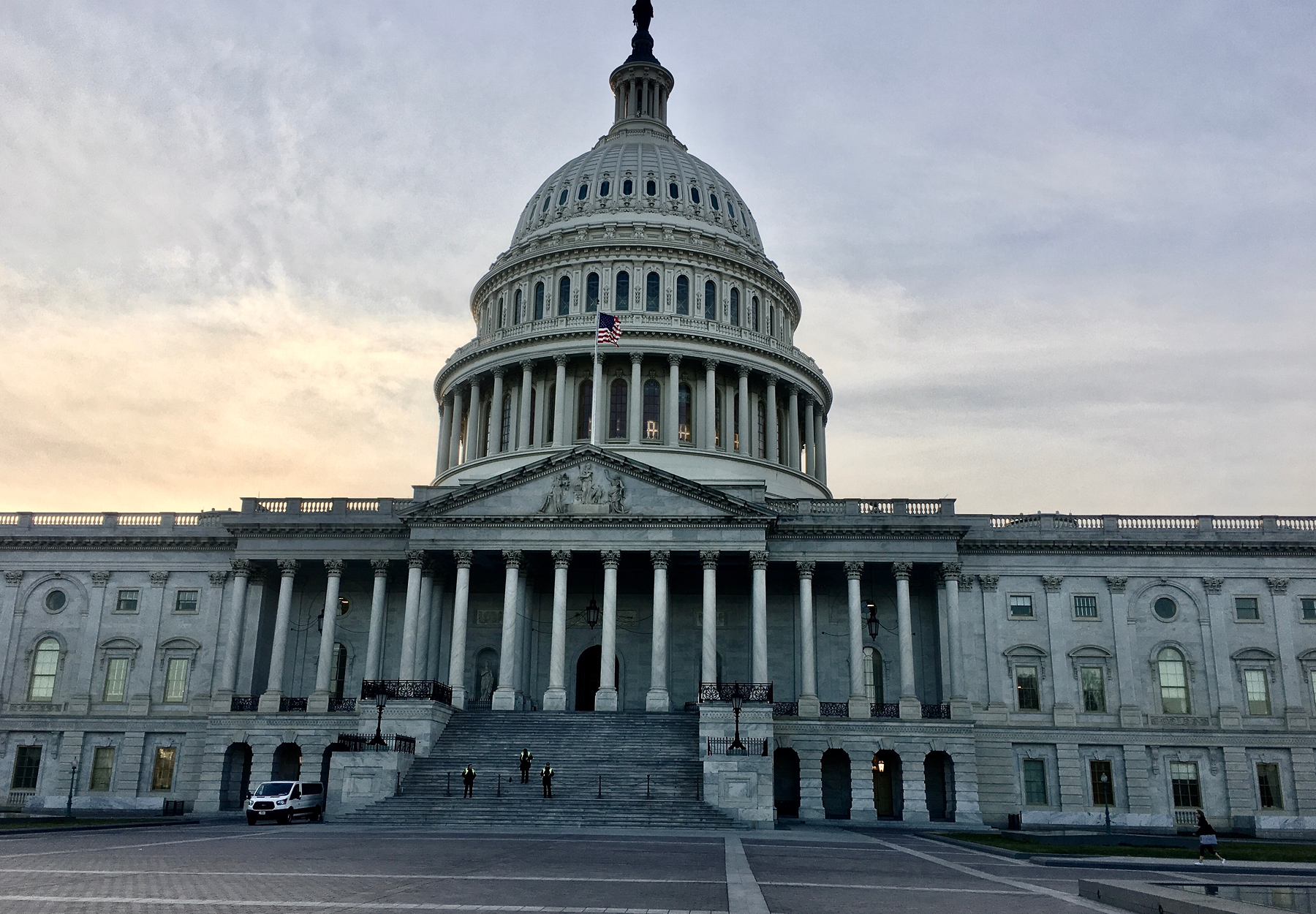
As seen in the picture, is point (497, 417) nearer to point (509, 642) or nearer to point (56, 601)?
point (509, 642)

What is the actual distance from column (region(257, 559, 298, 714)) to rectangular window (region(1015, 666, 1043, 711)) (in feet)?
119

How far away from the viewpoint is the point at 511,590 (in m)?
52.7

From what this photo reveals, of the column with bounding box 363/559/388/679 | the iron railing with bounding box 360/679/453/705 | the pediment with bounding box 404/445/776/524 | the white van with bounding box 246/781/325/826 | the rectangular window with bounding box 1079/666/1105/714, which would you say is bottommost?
the white van with bounding box 246/781/325/826

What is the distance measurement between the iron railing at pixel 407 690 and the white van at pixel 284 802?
451cm

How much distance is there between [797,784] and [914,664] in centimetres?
912

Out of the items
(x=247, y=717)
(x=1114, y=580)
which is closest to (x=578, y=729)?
(x=247, y=717)

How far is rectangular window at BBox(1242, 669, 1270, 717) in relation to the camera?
54250mm

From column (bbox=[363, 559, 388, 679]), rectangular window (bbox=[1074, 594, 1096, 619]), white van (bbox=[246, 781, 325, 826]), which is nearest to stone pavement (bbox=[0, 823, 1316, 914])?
white van (bbox=[246, 781, 325, 826])

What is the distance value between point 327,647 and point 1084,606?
3798 centimetres

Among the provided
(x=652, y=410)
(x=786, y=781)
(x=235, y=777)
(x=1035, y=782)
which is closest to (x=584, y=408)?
(x=652, y=410)

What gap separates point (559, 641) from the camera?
51.9 m

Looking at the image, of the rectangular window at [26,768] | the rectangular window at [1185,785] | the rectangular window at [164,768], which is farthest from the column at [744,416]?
the rectangular window at [26,768]

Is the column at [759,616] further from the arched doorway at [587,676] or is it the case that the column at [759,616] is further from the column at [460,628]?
the column at [460,628]

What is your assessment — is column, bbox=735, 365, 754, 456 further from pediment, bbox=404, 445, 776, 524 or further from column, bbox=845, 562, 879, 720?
pediment, bbox=404, 445, 776, 524
